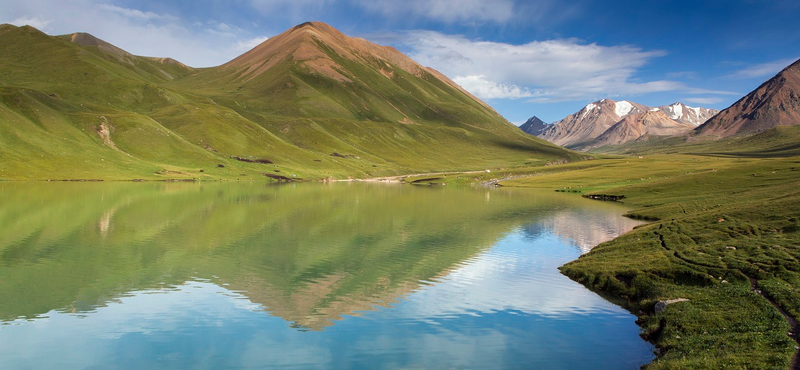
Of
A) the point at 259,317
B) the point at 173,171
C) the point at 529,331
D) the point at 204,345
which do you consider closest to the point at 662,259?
the point at 529,331

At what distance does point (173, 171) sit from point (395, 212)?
142 metres

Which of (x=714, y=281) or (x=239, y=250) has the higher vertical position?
(x=714, y=281)

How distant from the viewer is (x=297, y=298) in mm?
35250

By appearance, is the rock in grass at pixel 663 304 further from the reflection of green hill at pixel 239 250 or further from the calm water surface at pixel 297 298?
the reflection of green hill at pixel 239 250

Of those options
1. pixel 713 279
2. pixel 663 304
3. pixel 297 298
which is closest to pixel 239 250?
pixel 297 298

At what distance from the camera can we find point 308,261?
48.2 m

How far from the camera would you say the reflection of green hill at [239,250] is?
35.4m

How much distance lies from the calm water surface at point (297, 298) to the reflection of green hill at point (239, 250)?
0.25m

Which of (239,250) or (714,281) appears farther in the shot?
(239,250)

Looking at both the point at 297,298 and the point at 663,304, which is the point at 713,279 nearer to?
the point at 663,304

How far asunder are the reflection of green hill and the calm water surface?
0.25 m

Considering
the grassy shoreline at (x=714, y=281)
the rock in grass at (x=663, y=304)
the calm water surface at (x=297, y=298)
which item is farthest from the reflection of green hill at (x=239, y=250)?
the rock in grass at (x=663, y=304)

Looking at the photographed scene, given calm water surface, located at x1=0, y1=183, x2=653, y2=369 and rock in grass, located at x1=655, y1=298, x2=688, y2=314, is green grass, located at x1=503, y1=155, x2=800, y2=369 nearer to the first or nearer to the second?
rock in grass, located at x1=655, y1=298, x2=688, y2=314

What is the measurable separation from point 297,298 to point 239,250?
20.7 meters
